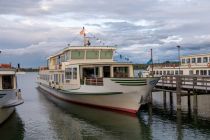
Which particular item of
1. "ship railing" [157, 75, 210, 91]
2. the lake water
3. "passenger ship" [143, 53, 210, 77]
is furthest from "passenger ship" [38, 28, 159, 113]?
"passenger ship" [143, 53, 210, 77]

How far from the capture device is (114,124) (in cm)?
2742

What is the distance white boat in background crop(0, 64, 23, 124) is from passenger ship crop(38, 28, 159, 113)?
8.38 m

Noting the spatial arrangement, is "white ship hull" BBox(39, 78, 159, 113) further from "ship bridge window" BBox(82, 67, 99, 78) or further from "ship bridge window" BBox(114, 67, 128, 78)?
"ship bridge window" BBox(114, 67, 128, 78)

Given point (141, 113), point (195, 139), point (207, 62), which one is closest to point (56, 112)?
point (141, 113)

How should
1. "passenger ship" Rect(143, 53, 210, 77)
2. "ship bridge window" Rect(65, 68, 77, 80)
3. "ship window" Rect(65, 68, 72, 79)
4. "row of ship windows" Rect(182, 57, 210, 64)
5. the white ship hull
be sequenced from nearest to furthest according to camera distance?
the white ship hull, "ship bridge window" Rect(65, 68, 77, 80), "ship window" Rect(65, 68, 72, 79), "passenger ship" Rect(143, 53, 210, 77), "row of ship windows" Rect(182, 57, 210, 64)

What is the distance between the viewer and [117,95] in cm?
3139

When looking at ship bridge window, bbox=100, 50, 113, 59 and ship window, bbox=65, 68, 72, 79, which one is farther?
ship bridge window, bbox=100, 50, 113, 59

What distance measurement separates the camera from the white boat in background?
80.9 ft

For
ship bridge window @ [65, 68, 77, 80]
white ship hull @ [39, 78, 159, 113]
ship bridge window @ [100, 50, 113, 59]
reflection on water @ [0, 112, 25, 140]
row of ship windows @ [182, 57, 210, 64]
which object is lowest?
reflection on water @ [0, 112, 25, 140]

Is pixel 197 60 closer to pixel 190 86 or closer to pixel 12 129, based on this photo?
pixel 190 86

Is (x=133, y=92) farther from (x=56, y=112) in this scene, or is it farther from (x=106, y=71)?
(x=56, y=112)

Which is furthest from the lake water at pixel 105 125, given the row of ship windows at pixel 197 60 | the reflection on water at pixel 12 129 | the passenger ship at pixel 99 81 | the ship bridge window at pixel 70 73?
the row of ship windows at pixel 197 60

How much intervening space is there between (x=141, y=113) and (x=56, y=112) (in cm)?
869

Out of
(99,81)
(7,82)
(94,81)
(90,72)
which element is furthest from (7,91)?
(90,72)
